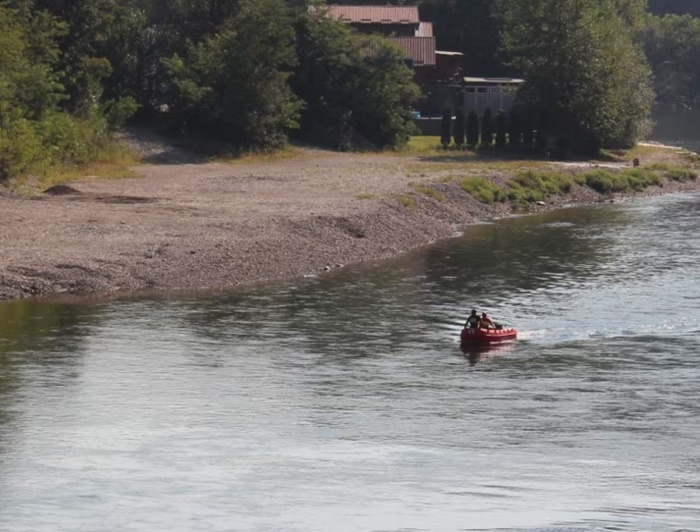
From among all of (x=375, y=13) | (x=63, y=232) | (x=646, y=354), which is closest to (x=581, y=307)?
(x=646, y=354)

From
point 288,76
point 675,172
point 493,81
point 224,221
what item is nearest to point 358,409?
point 224,221

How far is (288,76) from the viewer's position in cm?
8969

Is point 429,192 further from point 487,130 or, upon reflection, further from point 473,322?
point 473,322

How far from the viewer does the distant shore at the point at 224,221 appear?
47.0 metres

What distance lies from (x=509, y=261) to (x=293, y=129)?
40.1 m

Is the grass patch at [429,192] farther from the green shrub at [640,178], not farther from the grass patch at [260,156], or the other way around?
the green shrub at [640,178]

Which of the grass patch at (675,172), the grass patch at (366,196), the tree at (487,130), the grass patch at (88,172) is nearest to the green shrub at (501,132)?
the tree at (487,130)

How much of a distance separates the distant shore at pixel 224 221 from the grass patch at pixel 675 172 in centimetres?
529

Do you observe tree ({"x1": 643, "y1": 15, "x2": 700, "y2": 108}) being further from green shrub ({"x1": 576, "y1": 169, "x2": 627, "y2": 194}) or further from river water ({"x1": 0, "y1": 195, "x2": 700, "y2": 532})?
river water ({"x1": 0, "y1": 195, "x2": 700, "y2": 532})

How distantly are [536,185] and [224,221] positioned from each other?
26613mm

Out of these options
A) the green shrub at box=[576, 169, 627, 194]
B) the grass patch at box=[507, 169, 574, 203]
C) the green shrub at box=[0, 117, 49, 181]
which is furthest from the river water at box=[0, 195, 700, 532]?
the green shrub at box=[576, 169, 627, 194]

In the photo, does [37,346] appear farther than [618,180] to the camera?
No

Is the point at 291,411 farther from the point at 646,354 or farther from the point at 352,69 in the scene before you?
the point at 352,69

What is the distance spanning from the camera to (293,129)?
9250 cm
